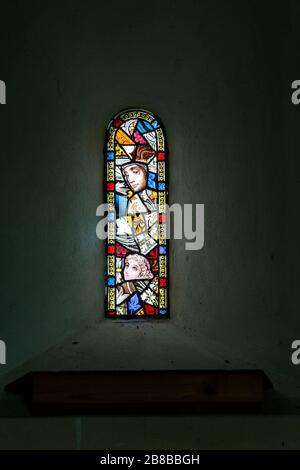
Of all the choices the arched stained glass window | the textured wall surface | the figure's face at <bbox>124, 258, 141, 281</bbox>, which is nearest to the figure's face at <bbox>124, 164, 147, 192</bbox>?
the arched stained glass window

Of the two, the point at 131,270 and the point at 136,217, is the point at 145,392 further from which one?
the point at 136,217

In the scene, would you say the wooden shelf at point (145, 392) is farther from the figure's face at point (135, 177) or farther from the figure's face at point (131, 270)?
the figure's face at point (135, 177)

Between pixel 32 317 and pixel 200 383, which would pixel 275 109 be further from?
pixel 32 317

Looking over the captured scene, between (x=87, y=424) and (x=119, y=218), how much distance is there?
194 centimetres

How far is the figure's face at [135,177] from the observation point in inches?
153

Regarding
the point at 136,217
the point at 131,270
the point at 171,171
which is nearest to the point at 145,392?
the point at 131,270

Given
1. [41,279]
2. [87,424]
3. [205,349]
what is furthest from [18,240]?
[205,349]

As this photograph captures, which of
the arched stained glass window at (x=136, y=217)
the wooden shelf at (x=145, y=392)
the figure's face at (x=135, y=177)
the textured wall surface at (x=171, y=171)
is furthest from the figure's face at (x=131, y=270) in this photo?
the wooden shelf at (x=145, y=392)

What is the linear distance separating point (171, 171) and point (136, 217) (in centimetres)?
41

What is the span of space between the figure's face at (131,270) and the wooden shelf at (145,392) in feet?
5.48

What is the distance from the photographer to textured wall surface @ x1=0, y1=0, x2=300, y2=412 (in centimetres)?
235

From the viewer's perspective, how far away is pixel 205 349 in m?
2.79

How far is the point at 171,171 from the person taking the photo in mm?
3826

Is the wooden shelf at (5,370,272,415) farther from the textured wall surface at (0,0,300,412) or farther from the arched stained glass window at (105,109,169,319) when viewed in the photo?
the arched stained glass window at (105,109,169,319)
